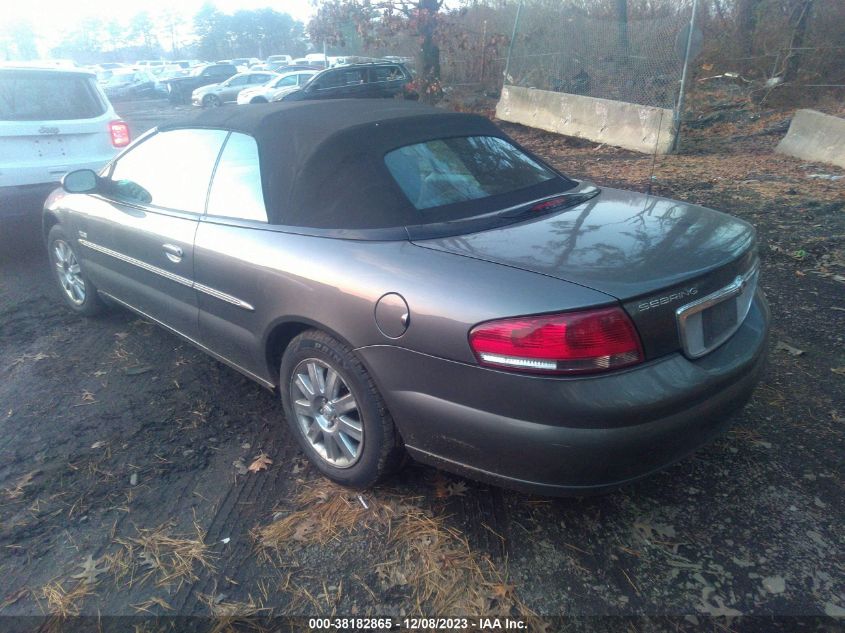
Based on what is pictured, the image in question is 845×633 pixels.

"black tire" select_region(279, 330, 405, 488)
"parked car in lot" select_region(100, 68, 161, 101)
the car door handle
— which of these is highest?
the car door handle

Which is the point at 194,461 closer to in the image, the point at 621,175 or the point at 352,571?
the point at 352,571

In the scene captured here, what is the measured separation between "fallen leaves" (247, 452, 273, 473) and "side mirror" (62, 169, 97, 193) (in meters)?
2.38

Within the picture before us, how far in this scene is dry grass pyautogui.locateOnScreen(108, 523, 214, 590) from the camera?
8.56 ft

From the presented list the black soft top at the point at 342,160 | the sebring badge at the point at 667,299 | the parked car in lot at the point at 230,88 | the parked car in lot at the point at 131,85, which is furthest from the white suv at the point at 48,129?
the parked car in lot at the point at 131,85

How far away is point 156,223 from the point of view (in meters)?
3.93

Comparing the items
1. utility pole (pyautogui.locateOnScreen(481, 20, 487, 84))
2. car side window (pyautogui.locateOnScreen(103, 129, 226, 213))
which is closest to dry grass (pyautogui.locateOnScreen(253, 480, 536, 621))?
car side window (pyautogui.locateOnScreen(103, 129, 226, 213))

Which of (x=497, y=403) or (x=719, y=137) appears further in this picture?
(x=719, y=137)

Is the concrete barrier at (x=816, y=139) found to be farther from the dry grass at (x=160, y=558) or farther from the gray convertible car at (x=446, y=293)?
the dry grass at (x=160, y=558)

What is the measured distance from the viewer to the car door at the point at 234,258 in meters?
3.24

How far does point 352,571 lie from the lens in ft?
8.52

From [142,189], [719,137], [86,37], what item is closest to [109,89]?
[719,137]

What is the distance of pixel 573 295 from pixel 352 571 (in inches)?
54.6

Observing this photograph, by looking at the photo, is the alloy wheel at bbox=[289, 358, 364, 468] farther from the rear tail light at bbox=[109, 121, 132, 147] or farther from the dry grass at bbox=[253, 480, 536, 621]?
the rear tail light at bbox=[109, 121, 132, 147]

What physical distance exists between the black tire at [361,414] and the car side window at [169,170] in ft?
3.99
